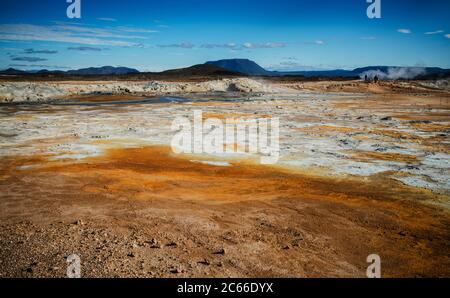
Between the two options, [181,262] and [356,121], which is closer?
[181,262]

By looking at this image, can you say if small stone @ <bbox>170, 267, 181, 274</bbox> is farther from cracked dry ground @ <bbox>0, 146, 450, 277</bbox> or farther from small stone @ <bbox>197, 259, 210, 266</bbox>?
small stone @ <bbox>197, 259, 210, 266</bbox>

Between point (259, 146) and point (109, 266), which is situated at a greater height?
point (259, 146)

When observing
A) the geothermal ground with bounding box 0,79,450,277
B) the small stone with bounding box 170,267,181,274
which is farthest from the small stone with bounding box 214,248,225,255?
the small stone with bounding box 170,267,181,274

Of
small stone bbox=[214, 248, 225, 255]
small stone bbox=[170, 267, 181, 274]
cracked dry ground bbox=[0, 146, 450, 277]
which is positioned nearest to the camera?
small stone bbox=[170, 267, 181, 274]

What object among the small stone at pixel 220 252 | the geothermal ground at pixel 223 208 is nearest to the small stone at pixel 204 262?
the geothermal ground at pixel 223 208

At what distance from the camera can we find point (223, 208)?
618 cm

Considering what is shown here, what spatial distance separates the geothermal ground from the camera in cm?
434

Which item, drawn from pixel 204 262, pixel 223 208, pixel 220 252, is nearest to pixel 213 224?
pixel 223 208

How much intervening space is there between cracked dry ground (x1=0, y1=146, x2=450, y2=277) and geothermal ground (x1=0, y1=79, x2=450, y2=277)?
0.08 ft

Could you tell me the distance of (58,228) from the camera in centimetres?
511
